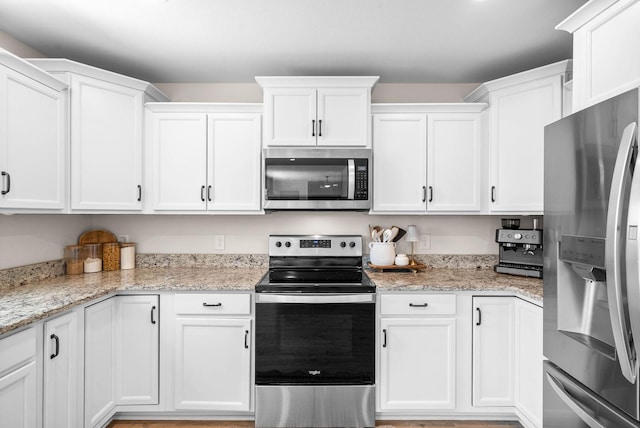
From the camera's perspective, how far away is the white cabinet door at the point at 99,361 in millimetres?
1904

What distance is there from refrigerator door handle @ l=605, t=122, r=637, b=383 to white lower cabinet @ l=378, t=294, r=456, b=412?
3.71 ft

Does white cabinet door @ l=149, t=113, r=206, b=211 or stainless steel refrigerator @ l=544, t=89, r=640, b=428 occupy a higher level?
white cabinet door @ l=149, t=113, r=206, b=211

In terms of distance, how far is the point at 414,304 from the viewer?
7.10 ft

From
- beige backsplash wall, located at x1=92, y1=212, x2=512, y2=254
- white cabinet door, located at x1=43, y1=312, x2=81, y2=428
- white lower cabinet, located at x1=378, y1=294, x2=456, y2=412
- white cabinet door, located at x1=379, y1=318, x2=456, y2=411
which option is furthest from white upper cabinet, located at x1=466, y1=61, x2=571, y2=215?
white cabinet door, located at x1=43, y1=312, x2=81, y2=428

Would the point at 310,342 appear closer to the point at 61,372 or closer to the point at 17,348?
the point at 61,372

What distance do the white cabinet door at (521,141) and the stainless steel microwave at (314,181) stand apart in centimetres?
91

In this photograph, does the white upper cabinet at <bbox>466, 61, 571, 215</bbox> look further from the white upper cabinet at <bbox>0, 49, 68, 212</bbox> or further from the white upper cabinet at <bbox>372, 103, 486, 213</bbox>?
the white upper cabinet at <bbox>0, 49, 68, 212</bbox>

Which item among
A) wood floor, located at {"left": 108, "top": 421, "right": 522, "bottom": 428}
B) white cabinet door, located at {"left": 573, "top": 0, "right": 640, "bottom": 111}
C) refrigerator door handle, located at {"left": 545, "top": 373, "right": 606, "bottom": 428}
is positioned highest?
white cabinet door, located at {"left": 573, "top": 0, "right": 640, "bottom": 111}

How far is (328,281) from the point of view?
226 cm

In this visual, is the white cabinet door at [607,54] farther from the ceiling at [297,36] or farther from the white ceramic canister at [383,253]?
the white ceramic canister at [383,253]

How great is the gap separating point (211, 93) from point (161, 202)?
3.38 feet

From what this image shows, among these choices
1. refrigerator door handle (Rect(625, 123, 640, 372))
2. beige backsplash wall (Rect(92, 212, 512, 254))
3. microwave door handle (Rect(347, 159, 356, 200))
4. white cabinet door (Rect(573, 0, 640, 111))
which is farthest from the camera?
beige backsplash wall (Rect(92, 212, 512, 254))

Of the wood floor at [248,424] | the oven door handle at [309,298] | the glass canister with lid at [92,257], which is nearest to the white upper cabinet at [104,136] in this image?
the glass canister with lid at [92,257]

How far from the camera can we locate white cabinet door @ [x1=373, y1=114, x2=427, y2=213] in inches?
99.6
